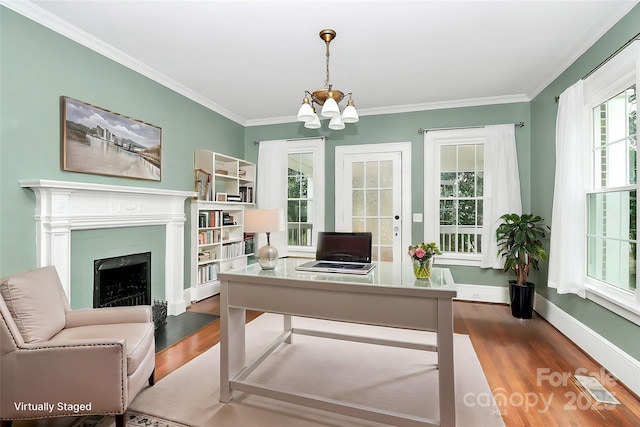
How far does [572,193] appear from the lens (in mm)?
2869

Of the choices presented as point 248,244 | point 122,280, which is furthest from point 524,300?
point 122,280

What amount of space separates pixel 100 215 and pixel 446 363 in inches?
117

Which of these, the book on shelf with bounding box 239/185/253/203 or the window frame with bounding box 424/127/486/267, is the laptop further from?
the book on shelf with bounding box 239/185/253/203

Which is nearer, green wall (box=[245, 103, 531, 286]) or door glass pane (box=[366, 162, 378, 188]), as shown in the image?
green wall (box=[245, 103, 531, 286])

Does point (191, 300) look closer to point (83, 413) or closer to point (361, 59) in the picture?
point (83, 413)

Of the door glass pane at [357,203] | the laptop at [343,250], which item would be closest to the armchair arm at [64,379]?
the laptop at [343,250]

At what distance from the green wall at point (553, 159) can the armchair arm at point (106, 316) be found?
3411 mm

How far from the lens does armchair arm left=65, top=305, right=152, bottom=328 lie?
7.14ft

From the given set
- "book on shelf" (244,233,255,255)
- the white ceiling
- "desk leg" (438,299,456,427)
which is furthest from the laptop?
"book on shelf" (244,233,255,255)

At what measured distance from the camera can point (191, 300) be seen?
410 centimetres

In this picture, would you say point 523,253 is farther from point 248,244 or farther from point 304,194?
point 248,244

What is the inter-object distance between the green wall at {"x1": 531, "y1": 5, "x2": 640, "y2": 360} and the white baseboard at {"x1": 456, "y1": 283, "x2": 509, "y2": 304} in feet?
1.49

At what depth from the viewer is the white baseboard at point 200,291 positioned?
4.07 meters

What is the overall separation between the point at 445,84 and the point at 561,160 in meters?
1.51
